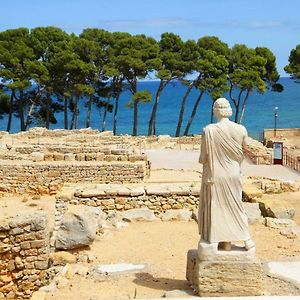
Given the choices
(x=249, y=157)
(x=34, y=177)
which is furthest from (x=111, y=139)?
(x=34, y=177)

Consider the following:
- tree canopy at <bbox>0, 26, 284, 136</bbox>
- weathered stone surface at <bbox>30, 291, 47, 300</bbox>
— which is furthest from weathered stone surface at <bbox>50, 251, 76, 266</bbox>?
tree canopy at <bbox>0, 26, 284, 136</bbox>

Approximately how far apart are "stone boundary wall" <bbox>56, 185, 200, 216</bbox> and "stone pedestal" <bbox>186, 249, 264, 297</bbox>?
6001mm

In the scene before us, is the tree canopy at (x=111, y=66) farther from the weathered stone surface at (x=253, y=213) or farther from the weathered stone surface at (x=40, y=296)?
the weathered stone surface at (x=40, y=296)

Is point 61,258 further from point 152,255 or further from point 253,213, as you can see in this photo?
point 253,213

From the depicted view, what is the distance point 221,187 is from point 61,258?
3427 millimetres

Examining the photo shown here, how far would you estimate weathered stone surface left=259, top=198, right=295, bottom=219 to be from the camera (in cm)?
1289

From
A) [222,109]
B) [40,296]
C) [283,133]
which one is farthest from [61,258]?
[283,133]

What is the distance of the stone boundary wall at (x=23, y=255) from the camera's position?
376 inches

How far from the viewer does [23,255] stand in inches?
380

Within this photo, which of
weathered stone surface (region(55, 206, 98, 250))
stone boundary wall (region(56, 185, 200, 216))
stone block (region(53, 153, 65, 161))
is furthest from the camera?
stone block (region(53, 153, 65, 161))

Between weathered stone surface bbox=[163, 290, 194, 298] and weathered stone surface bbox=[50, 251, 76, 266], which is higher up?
weathered stone surface bbox=[50, 251, 76, 266]

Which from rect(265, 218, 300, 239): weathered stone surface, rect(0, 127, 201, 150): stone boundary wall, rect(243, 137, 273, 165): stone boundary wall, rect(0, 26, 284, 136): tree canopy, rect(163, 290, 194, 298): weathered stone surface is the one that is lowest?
rect(163, 290, 194, 298): weathered stone surface

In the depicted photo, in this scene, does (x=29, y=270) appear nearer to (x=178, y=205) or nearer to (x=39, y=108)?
(x=178, y=205)

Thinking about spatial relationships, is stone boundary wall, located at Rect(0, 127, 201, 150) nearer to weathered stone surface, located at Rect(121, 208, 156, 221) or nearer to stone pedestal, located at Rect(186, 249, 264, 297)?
weathered stone surface, located at Rect(121, 208, 156, 221)
